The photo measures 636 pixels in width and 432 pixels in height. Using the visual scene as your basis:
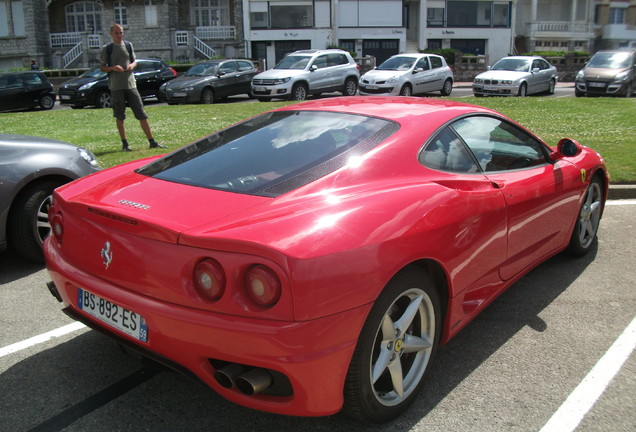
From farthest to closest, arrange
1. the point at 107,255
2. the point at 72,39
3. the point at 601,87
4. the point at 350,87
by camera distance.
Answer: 1. the point at 72,39
2. the point at 350,87
3. the point at 601,87
4. the point at 107,255

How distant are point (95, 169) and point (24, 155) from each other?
638mm

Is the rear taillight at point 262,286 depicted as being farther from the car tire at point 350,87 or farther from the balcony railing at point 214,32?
the balcony railing at point 214,32

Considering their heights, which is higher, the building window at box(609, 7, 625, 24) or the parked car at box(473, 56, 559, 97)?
the building window at box(609, 7, 625, 24)

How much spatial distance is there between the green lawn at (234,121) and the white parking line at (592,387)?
166 inches

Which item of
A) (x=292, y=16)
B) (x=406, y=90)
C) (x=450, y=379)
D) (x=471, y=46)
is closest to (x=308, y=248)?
(x=450, y=379)

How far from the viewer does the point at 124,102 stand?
29.6ft

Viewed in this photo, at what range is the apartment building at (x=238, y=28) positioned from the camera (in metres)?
42.7

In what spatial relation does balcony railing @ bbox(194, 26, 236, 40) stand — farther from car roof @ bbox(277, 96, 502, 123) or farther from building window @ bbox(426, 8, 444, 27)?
car roof @ bbox(277, 96, 502, 123)

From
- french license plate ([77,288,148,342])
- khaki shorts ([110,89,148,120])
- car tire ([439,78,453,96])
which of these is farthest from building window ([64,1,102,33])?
french license plate ([77,288,148,342])

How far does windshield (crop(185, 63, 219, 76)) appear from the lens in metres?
21.4

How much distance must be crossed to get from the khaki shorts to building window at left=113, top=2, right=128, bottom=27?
37.7 metres

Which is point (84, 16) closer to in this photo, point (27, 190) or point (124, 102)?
point (124, 102)

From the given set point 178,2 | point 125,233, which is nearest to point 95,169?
point 125,233

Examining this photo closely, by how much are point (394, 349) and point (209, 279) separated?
91 cm
